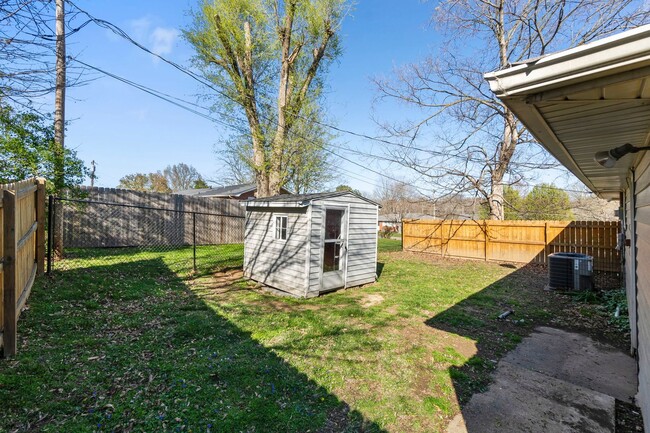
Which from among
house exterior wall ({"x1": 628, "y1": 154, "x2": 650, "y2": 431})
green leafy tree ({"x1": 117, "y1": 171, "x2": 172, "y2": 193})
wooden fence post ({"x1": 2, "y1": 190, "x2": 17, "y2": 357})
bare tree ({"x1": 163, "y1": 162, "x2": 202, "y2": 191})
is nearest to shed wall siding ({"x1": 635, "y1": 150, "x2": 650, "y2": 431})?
house exterior wall ({"x1": 628, "y1": 154, "x2": 650, "y2": 431})

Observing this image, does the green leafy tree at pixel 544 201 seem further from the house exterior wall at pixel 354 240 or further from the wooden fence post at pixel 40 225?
the wooden fence post at pixel 40 225

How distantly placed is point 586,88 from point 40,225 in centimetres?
781

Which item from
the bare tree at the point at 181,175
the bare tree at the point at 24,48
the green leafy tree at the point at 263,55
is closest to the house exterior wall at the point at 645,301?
the bare tree at the point at 24,48

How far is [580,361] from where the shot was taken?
3.75 metres

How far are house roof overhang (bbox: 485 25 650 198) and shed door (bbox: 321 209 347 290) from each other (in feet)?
16.3

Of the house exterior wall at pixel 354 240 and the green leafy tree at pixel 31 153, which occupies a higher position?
the green leafy tree at pixel 31 153

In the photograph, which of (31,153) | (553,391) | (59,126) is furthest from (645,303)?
(59,126)

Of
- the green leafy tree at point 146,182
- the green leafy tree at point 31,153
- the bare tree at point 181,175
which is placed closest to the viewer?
the green leafy tree at point 31,153

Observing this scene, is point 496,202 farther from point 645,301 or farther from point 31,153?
point 31,153

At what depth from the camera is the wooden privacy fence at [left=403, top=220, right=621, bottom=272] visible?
9.24 meters

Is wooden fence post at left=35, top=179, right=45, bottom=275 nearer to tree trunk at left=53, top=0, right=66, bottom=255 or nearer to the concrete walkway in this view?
tree trunk at left=53, top=0, right=66, bottom=255

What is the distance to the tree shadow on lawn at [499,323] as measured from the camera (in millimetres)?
3422

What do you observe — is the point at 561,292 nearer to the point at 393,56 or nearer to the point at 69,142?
the point at 393,56

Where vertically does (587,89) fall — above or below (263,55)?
below
